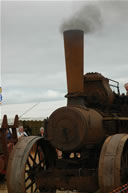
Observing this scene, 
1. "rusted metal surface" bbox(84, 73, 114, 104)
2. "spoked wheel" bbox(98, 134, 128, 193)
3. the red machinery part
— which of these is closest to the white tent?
the red machinery part

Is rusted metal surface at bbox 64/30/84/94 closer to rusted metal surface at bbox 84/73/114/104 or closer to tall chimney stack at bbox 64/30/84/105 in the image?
tall chimney stack at bbox 64/30/84/105

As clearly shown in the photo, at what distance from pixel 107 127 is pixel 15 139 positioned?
3183mm

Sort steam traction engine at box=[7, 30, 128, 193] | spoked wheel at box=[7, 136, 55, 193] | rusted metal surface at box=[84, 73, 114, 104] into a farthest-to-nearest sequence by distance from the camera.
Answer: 1. rusted metal surface at box=[84, 73, 114, 104]
2. spoked wheel at box=[7, 136, 55, 193]
3. steam traction engine at box=[7, 30, 128, 193]

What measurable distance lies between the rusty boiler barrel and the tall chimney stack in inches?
15.8

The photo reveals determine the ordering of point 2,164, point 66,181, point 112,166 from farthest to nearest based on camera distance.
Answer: point 2,164, point 66,181, point 112,166

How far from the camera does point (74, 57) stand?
5746 millimetres

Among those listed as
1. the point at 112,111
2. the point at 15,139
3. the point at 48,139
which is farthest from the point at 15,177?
the point at 15,139

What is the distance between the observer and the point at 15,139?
328 inches

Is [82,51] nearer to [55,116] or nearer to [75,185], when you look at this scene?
[55,116]

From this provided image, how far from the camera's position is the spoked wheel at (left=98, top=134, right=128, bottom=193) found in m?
4.71

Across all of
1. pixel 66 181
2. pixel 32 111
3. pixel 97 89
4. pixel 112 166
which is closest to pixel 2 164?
pixel 66 181

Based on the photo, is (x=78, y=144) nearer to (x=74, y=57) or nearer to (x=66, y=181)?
(x=66, y=181)

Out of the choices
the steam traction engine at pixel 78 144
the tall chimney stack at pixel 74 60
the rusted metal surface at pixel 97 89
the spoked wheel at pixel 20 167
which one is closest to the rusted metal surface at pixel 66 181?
the steam traction engine at pixel 78 144

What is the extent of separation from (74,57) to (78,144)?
1545 millimetres
